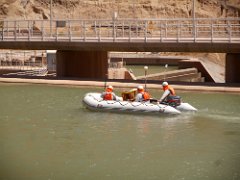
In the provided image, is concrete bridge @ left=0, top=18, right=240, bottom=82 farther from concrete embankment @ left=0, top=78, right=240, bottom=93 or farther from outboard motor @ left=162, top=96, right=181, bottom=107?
outboard motor @ left=162, top=96, right=181, bottom=107

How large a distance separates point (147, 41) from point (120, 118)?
1185cm

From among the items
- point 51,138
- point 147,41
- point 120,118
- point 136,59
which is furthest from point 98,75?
point 136,59

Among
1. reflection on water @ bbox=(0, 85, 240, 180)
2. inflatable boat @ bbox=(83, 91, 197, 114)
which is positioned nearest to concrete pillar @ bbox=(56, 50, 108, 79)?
reflection on water @ bbox=(0, 85, 240, 180)

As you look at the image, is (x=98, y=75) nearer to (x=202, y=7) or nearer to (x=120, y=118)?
(x=120, y=118)

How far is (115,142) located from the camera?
953 inches

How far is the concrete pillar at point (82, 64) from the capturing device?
4444 centimetres

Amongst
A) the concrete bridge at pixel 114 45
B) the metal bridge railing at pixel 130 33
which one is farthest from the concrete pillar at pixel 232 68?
the metal bridge railing at pixel 130 33

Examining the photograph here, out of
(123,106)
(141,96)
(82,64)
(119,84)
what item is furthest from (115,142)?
(82,64)

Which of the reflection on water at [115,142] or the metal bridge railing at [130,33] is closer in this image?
the reflection on water at [115,142]

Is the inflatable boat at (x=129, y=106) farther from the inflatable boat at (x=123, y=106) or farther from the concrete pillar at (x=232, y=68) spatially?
the concrete pillar at (x=232, y=68)

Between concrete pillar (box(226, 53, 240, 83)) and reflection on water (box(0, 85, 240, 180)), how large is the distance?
17.5 feet

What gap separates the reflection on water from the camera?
2020 centimetres

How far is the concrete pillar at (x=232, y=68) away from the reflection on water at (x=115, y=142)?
5331mm

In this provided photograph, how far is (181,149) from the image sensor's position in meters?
23.1
